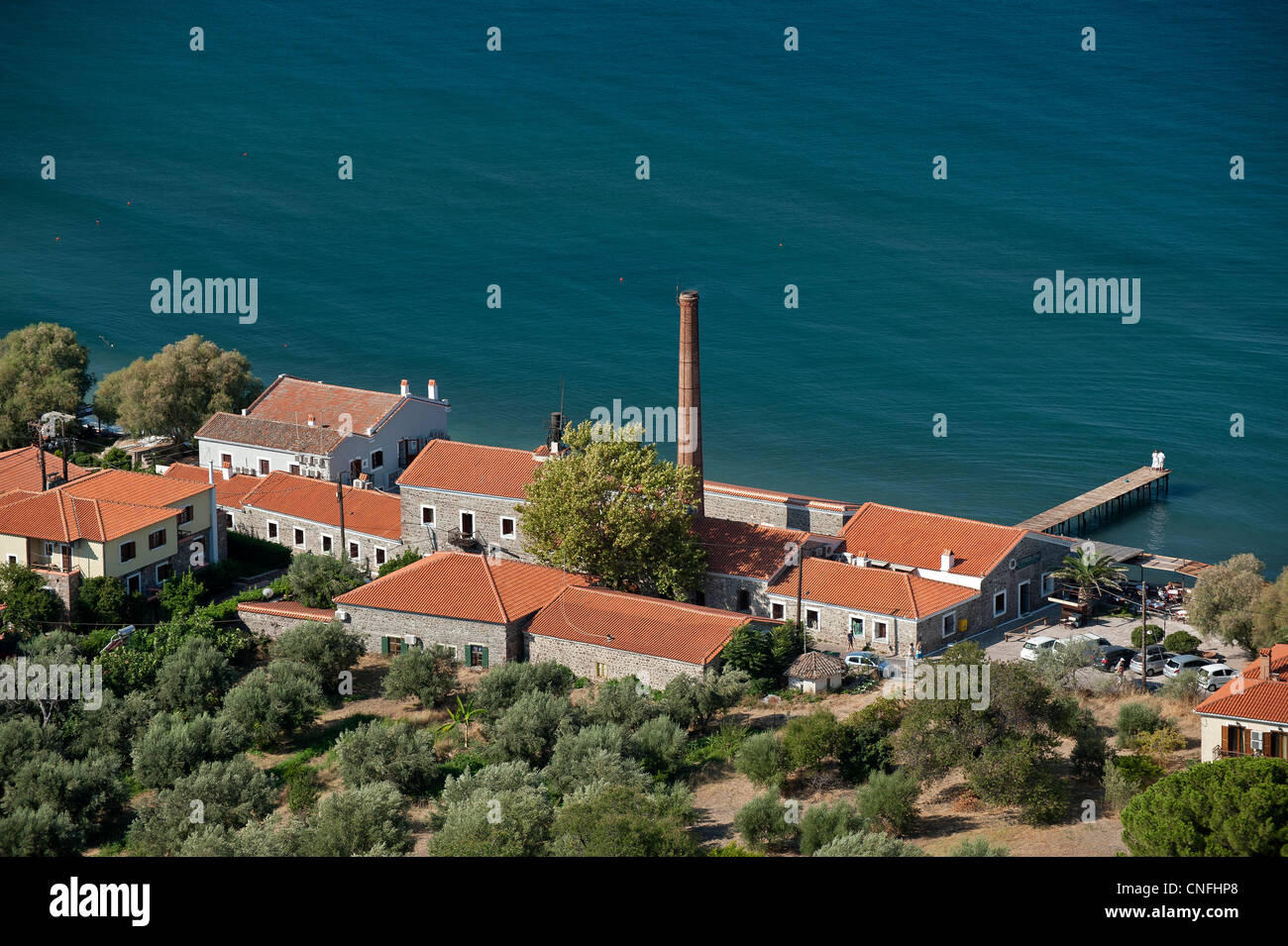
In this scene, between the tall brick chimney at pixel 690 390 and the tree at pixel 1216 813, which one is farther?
the tall brick chimney at pixel 690 390

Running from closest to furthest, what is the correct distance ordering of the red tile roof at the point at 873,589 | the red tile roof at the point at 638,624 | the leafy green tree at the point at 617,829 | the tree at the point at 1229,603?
the leafy green tree at the point at 617,829
the red tile roof at the point at 638,624
the tree at the point at 1229,603
the red tile roof at the point at 873,589

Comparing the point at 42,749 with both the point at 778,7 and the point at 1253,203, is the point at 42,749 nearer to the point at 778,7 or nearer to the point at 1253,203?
the point at 1253,203

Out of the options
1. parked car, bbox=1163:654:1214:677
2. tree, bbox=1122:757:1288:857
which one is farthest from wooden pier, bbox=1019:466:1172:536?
tree, bbox=1122:757:1288:857

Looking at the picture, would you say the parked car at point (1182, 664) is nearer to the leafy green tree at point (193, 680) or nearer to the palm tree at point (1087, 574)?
the palm tree at point (1087, 574)

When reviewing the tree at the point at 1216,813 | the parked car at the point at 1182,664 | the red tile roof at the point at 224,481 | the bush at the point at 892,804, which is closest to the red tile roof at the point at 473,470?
the red tile roof at the point at 224,481

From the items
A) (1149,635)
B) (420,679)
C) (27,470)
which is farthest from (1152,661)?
(27,470)

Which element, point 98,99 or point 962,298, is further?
point 98,99
